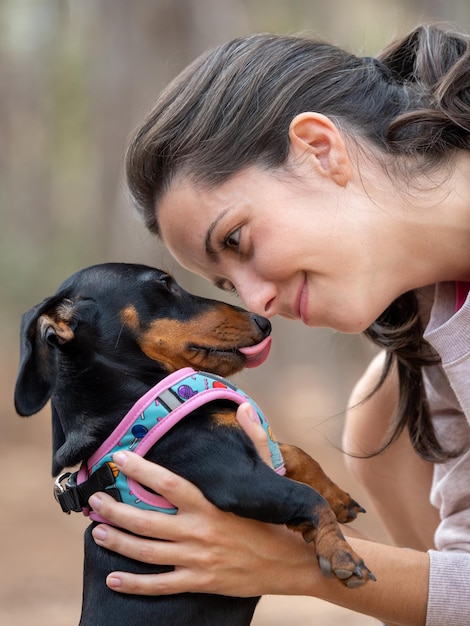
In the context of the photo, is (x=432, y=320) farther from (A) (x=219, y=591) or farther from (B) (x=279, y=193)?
(A) (x=219, y=591)

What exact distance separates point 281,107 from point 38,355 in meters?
0.96

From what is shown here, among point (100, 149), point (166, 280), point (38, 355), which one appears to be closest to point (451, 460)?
point (166, 280)

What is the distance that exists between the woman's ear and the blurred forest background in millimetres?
4167

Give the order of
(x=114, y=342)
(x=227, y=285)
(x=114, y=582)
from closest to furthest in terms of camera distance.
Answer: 1. (x=114, y=582)
2. (x=114, y=342)
3. (x=227, y=285)

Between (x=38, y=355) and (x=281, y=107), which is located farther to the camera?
(x=281, y=107)

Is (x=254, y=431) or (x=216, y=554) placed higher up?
(x=254, y=431)

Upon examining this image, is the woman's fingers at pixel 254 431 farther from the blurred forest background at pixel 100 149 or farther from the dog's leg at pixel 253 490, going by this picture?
the blurred forest background at pixel 100 149

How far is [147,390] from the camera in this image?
7.80ft

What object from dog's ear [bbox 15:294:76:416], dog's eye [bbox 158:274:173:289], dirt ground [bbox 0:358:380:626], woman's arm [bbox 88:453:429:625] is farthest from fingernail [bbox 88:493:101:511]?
dirt ground [bbox 0:358:380:626]

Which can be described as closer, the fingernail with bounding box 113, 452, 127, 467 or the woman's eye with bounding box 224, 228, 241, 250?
the fingernail with bounding box 113, 452, 127, 467

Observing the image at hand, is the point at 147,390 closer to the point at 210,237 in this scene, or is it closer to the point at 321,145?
the point at 210,237

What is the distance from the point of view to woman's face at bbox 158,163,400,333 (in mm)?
2482

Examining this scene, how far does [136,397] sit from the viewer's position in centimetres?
238

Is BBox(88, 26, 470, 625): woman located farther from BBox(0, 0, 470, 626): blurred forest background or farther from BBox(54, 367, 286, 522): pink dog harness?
BBox(0, 0, 470, 626): blurred forest background
